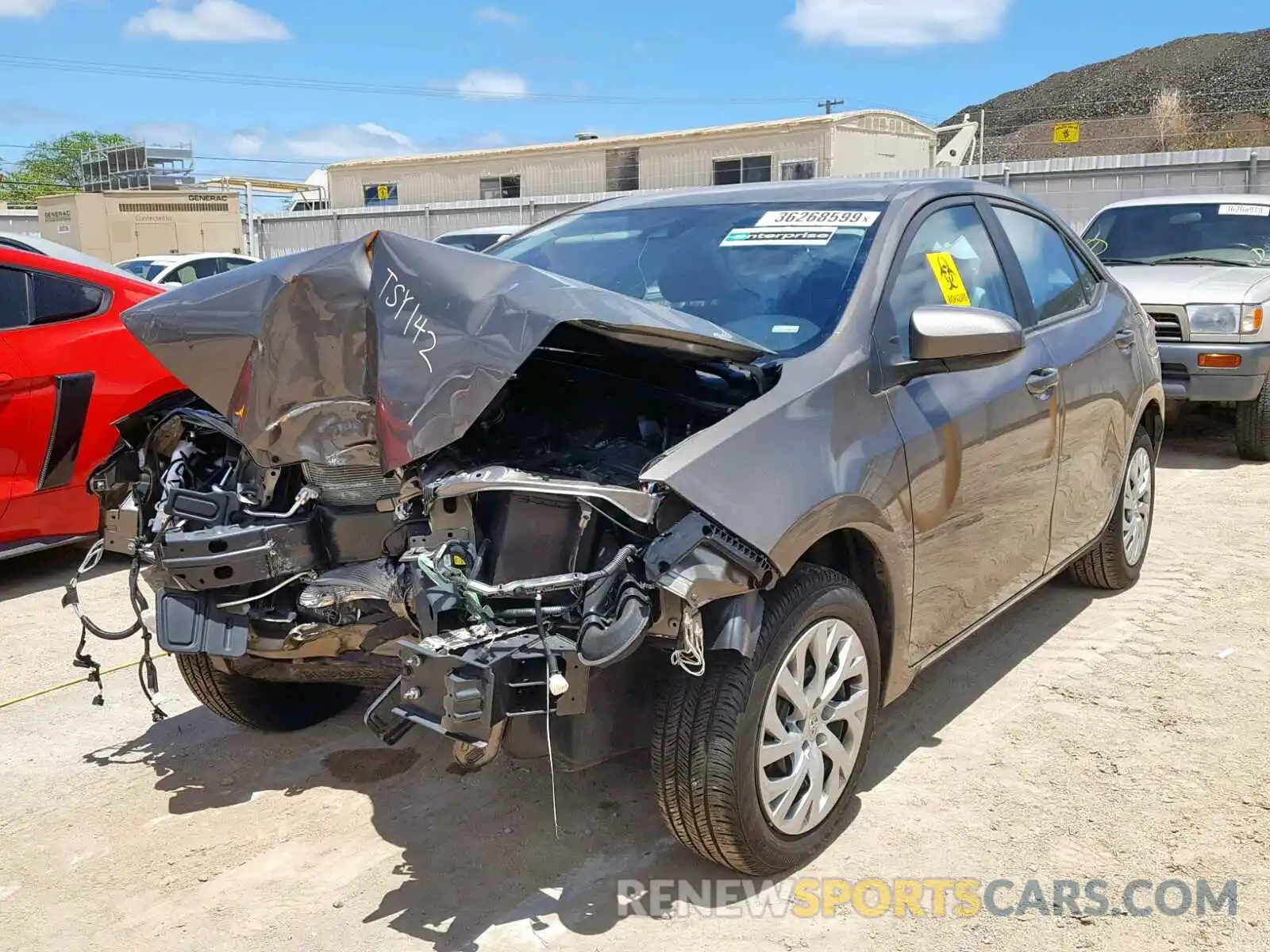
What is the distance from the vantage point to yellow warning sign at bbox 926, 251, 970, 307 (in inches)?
144

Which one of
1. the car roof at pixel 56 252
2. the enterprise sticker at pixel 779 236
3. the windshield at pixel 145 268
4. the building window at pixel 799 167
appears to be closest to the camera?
the enterprise sticker at pixel 779 236

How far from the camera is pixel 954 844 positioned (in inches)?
123

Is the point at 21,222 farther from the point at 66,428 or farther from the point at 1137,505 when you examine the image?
the point at 1137,505

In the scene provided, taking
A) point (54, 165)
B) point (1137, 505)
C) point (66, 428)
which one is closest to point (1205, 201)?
point (1137, 505)

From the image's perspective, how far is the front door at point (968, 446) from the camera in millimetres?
3297

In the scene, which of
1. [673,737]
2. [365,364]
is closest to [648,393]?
[365,364]

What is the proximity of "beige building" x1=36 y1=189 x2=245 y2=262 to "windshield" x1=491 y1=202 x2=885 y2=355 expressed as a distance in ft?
81.7

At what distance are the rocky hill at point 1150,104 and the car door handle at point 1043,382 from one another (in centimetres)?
3133

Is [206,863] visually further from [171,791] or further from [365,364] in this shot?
[365,364]

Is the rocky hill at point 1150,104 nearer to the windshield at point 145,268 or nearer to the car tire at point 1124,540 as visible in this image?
the windshield at point 145,268

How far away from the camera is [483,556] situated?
9.16ft

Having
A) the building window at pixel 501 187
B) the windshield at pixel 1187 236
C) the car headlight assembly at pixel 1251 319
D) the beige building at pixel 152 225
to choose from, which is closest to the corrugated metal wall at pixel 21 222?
the beige building at pixel 152 225

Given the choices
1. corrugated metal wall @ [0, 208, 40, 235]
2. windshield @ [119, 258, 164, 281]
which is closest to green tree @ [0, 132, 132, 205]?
corrugated metal wall @ [0, 208, 40, 235]

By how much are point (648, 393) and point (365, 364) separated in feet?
2.66
